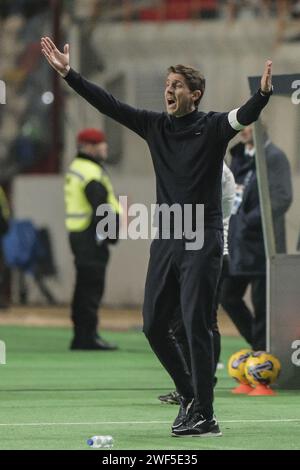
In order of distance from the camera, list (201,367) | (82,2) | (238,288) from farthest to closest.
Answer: (82,2), (238,288), (201,367)

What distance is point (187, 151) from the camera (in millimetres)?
9289

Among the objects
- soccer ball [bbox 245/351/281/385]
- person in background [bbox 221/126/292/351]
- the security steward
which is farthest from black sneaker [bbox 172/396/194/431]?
the security steward

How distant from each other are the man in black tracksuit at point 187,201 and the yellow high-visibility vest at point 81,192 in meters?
6.92

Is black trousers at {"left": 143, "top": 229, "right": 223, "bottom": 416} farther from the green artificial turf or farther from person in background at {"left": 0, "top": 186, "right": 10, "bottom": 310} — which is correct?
person in background at {"left": 0, "top": 186, "right": 10, "bottom": 310}

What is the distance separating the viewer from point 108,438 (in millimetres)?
8789

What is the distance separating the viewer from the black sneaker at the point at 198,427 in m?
9.27

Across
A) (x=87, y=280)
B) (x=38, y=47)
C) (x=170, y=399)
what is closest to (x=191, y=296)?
(x=170, y=399)

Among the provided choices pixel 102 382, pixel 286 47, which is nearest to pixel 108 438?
pixel 102 382

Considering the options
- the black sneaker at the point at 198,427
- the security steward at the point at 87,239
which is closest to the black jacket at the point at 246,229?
the security steward at the point at 87,239

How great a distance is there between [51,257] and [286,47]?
493 centimetres

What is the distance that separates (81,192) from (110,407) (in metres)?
5.52

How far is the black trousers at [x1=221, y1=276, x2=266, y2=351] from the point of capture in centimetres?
1410

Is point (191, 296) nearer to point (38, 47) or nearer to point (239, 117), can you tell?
point (239, 117)
